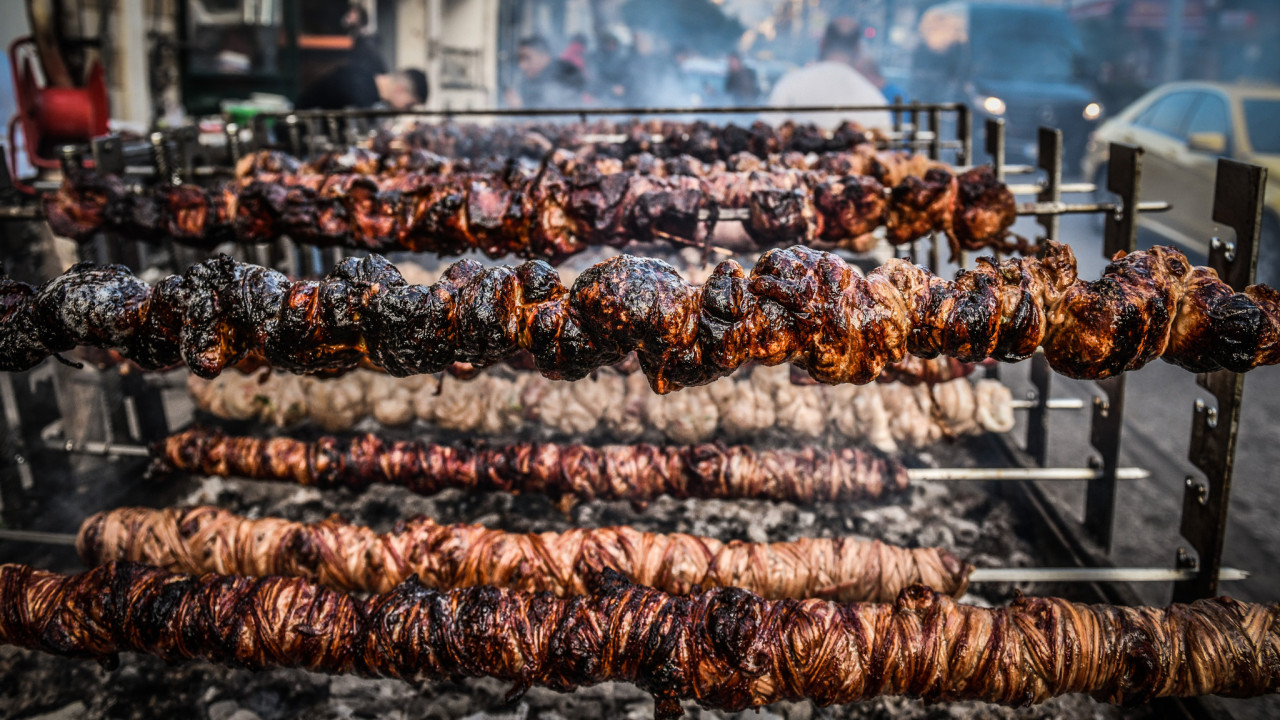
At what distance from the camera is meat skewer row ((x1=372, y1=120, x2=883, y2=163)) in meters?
4.98

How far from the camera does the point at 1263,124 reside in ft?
33.5

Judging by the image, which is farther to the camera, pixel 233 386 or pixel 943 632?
pixel 233 386

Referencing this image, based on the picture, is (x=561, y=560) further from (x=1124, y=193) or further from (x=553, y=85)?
(x=553, y=85)

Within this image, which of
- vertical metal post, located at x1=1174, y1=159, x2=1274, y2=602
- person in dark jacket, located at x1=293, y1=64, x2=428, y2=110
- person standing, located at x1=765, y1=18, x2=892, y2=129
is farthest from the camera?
person in dark jacket, located at x1=293, y1=64, x2=428, y2=110

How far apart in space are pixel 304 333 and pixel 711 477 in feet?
6.38

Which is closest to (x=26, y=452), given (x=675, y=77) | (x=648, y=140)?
(x=648, y=140)

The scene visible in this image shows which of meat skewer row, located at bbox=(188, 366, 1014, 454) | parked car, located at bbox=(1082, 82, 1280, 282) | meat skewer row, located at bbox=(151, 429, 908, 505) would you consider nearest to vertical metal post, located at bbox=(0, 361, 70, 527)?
Result: meat skewer row, located at bbox=(188, 366, 1014, 454)

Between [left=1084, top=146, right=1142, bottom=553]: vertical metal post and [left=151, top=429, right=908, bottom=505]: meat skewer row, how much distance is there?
120 centimetres

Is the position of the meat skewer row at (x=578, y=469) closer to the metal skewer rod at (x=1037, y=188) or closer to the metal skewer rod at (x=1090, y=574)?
the metal skewer rod at (x=1090, y=574)

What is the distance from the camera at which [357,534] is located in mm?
2990

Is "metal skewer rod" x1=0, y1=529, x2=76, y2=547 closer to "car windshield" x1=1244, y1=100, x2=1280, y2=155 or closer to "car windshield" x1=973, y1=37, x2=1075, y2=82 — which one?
"car windshield" x1=1244, y1=100, x2=1280, y2=155

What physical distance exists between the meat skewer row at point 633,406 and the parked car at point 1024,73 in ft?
50.6

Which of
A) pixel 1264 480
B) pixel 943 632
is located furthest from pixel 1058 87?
pixel 943 632

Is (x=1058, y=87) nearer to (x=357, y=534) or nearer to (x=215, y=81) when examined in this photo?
(x=215, y=81)
